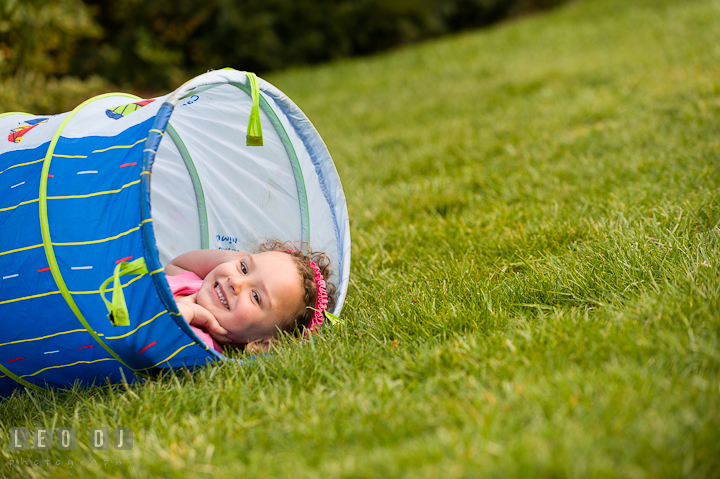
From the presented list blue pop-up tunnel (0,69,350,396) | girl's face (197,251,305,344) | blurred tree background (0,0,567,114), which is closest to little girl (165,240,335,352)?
girl's face (197,251,305,344)

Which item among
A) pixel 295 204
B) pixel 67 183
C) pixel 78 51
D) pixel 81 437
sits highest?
pixel 78 51

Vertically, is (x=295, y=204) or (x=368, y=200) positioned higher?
(x=295, y=204)

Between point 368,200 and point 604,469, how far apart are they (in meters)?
2.60

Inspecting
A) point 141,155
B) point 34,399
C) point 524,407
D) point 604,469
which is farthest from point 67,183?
point 604,469

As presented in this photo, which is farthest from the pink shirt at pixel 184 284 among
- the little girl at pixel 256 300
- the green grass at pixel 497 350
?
the green grass at pixel 497 350

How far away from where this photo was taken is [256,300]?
214cm

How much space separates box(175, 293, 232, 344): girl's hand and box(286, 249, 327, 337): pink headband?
1.11ft

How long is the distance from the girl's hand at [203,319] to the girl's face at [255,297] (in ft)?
0.09

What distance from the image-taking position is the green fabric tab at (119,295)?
1558mm

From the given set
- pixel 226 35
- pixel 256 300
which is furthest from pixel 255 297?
pixel 226 35

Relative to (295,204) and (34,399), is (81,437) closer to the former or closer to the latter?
(34,399)

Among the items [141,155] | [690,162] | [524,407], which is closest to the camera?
[524,407]

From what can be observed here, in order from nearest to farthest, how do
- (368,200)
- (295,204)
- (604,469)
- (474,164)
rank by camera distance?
(604,469), (295,204), (368,200), (474,164)

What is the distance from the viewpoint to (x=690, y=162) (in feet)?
9.85
